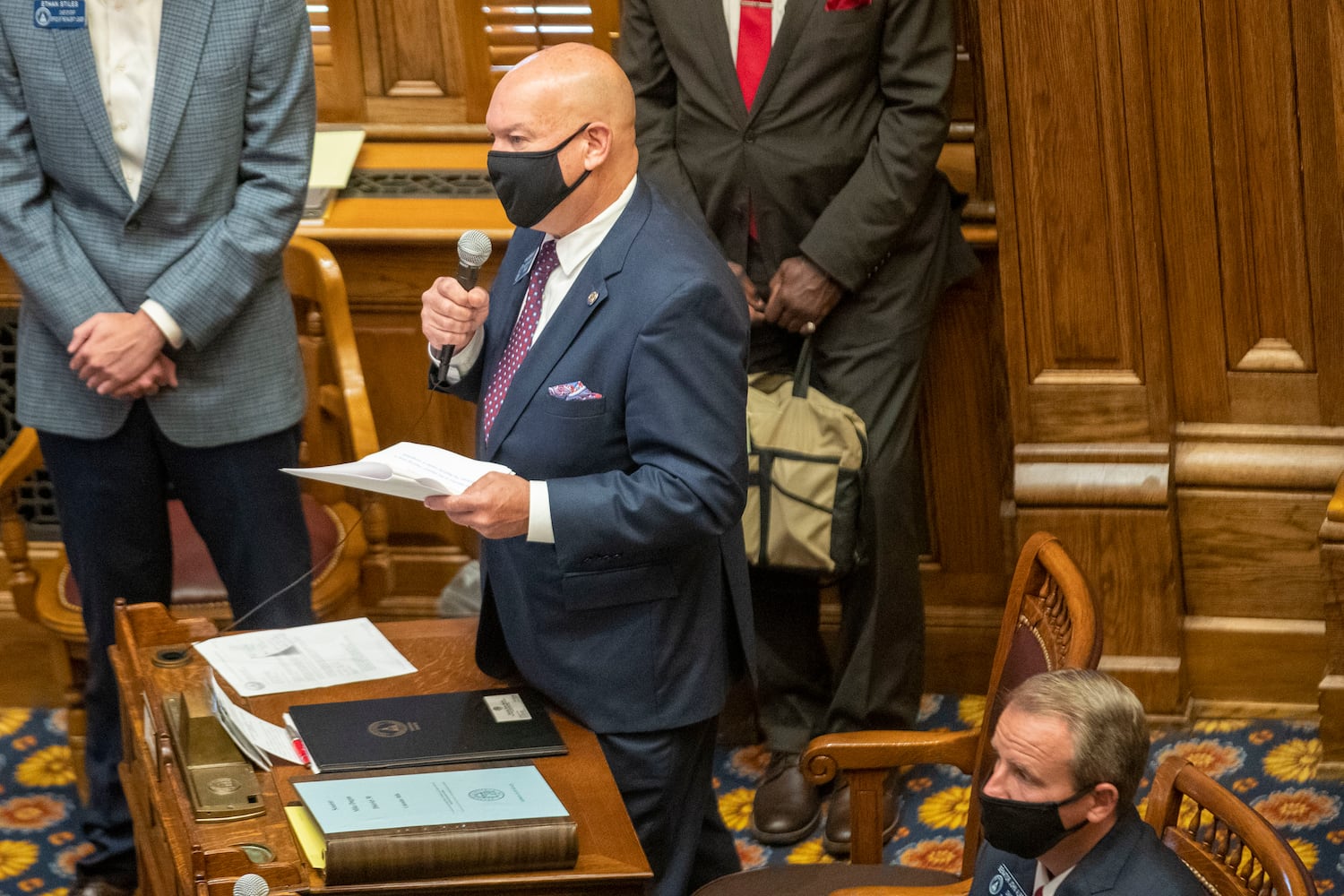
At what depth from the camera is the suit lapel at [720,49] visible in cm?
366

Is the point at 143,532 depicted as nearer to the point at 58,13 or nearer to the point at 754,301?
the point at 58,13

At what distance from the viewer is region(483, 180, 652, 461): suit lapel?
2584 millimetres

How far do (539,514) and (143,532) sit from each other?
1.29 metres

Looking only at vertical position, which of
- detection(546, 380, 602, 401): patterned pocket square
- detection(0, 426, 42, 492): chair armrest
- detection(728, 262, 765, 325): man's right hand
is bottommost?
detection(0, 426, 42, 492): chair armrest

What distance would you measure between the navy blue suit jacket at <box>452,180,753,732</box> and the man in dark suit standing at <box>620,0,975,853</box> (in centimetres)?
103

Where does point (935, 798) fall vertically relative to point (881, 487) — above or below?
below

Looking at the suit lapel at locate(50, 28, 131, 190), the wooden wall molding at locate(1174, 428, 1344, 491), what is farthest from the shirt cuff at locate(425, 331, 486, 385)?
the wooden wall molding at locate(1174, 428, 1344, 491)

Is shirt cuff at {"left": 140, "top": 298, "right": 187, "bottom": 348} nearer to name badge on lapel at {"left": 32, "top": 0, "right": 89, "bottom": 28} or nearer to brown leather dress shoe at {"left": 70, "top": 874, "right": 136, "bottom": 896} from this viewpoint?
name badge on lapel at {"left": 32, "top": 0, "right": 89, "bottom": 28}

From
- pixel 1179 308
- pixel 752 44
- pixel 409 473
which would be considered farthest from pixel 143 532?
pixel 1179 308

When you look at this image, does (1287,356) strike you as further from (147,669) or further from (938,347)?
(147,669)

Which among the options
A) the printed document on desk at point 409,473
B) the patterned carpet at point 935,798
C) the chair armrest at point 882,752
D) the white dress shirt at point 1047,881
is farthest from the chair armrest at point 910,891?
the patterned carpet at point 935,798

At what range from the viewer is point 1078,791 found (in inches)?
83.9

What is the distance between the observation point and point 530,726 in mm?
2615

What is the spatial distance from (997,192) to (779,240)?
480mm
